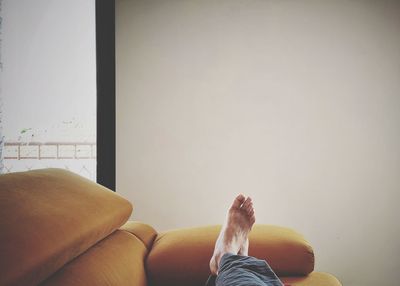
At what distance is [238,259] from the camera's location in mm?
888

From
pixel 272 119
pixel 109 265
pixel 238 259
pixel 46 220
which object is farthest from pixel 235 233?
pixel 272 119

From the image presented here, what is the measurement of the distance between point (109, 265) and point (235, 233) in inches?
20.7

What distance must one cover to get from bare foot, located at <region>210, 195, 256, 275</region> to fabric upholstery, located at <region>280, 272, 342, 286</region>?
0.59ft

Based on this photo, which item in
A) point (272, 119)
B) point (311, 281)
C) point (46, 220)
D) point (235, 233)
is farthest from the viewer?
point (272, 119)

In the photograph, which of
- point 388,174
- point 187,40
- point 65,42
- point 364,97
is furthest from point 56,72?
point 388,174

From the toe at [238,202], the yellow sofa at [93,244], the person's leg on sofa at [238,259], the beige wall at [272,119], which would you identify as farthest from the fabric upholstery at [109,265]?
the beige wall at [272,119]

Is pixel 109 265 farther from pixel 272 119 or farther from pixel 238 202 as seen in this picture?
pixel 272 119

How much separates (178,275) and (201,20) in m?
1.70

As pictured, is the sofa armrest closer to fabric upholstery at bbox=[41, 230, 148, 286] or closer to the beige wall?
fabric upholstery at bbox=[41, 230, 148, 286]

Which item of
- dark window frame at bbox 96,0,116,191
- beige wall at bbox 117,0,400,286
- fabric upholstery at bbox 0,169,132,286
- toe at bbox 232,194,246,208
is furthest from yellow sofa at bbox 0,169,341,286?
dark window frame at bbox 96,0,116,191

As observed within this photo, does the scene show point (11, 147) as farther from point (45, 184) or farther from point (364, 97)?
point (364, 97)

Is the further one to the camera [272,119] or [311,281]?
[272,119]

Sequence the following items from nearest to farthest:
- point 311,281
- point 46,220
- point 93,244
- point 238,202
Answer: point 46,220
point 93,244
point 311,281
point 238,202

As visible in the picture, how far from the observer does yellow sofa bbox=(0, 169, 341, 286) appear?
584 millimetres
